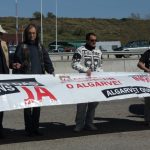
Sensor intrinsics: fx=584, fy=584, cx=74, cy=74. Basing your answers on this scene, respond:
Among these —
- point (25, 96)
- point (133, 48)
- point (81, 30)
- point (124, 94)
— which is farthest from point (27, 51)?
point (81, 30)

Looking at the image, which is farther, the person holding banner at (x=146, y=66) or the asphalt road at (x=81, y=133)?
the person holding banner at (x=146, y=66)

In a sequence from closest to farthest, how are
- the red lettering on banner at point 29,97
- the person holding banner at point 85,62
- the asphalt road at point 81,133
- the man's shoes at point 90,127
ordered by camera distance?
the red lettering on banner at point 29,97
the asphalt road at point 81,133
the person holding banner at point 85,62
the man's shoes at point 90,127

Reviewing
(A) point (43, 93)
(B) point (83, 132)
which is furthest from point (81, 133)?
(A) point (43, 93)

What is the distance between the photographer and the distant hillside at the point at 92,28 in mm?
96062

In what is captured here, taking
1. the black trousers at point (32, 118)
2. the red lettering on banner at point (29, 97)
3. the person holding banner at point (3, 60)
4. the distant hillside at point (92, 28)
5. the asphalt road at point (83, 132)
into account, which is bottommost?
the distant hillside at point (92, 28)

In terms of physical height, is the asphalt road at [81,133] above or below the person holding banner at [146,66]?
below

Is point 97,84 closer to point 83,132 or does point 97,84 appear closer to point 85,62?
point 85,62

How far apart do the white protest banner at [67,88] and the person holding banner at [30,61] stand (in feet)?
0.55

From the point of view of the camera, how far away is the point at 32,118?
976 cm

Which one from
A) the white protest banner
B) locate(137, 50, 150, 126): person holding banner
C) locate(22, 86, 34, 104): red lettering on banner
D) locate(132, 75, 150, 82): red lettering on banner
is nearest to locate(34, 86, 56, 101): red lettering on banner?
the white protest banner

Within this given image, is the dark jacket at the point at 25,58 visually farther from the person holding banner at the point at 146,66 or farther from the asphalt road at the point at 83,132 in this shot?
the person holding banner at the point at 146,66

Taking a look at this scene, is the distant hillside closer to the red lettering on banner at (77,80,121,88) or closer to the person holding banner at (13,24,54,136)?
the red lettering on banner at (77,80,121,88)

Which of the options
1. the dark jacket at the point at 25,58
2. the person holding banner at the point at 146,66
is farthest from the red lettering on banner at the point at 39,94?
the person holding banner at the point at 146,66

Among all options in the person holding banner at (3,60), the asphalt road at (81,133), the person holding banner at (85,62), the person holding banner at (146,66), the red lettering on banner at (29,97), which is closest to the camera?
the red lettering on banner at (29,97)
